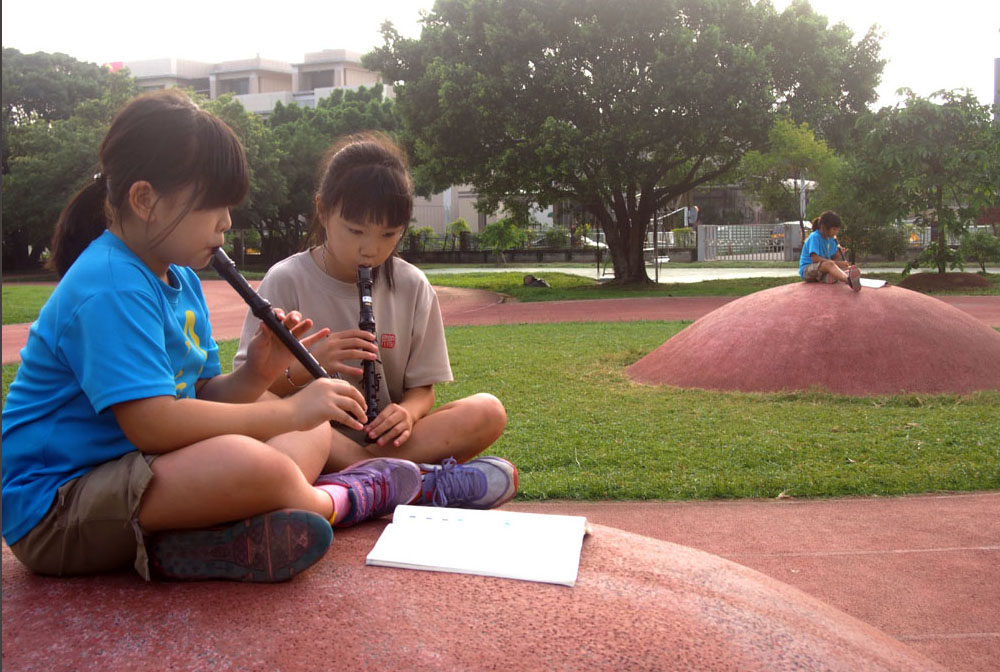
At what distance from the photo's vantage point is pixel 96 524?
2.16m

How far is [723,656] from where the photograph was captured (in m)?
2.10

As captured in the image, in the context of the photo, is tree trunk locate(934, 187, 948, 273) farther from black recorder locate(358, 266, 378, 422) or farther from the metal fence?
black recorder locate(358, 266, 378, 422)

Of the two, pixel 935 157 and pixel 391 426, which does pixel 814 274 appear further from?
pixel 935 157

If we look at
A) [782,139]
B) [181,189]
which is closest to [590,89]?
[782,139]

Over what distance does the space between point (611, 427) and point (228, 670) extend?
16.1 feet

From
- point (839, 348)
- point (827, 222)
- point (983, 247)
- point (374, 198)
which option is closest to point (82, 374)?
point (374, 198)

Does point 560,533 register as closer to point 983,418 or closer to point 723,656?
point 723,656

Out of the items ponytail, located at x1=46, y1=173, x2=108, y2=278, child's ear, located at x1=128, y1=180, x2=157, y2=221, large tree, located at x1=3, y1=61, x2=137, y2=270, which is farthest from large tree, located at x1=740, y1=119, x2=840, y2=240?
large tree, located at x1=3, y1=61, x2=137, y2=270

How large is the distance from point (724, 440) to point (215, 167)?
4.56 meters

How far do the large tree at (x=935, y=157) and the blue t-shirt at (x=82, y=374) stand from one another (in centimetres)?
1902

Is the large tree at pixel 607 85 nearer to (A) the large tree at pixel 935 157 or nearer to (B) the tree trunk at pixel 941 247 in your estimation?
(A) the large tree at pixel 935 157

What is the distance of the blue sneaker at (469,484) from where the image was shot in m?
2.97

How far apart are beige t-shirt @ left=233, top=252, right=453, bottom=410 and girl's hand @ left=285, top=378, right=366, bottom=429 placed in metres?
1.02

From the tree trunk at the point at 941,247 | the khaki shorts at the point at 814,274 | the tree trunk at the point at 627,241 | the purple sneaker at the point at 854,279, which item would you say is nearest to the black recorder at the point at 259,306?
the purple sneaker at the point at 854,279
